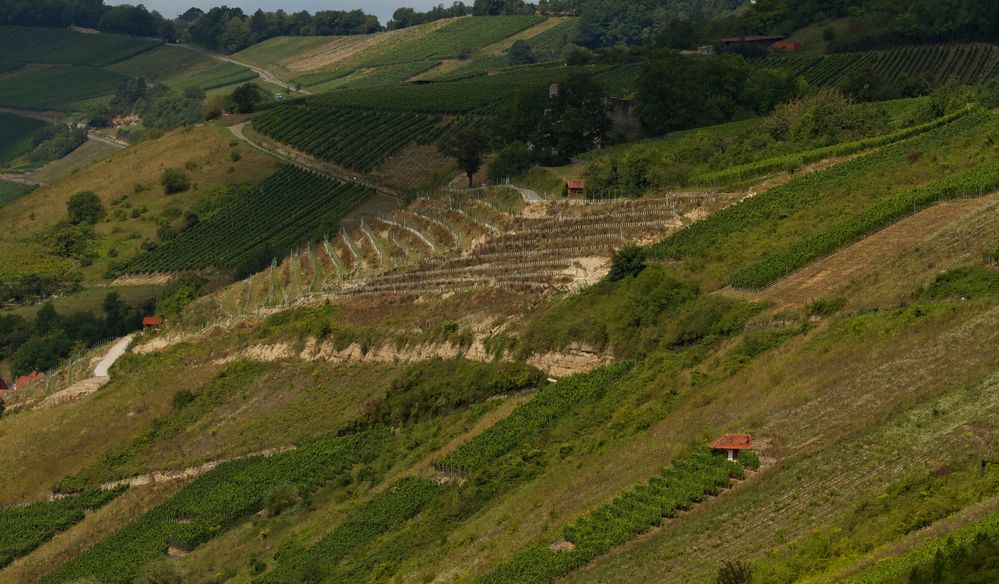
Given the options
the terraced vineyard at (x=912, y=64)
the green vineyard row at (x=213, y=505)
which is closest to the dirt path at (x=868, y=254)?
the green vineyard row at (x=213, y=505)

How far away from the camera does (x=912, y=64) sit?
11456cm

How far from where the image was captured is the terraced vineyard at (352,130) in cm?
12644

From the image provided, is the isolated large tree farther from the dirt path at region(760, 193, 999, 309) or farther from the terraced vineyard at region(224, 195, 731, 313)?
the dirt path at region(760, 193, 999, 309)

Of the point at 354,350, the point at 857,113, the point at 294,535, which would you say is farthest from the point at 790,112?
the point at 294,535

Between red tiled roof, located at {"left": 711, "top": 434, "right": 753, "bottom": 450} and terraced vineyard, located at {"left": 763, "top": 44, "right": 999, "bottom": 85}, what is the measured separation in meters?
65.9

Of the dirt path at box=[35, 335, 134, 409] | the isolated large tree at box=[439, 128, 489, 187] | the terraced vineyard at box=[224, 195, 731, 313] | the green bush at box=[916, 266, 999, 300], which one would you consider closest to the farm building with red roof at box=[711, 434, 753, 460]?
the green bush at box=[916, 266, 999, 300]

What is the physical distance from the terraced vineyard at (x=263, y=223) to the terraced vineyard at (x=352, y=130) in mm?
3618

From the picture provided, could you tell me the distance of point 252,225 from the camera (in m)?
119

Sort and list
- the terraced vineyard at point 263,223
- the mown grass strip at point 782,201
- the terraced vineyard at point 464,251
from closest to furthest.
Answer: the mown grass strip at point 782,201
the terraced vineyard at point 464,251
the terraced vineyard at point 263,223

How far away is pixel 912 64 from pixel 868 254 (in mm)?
61209

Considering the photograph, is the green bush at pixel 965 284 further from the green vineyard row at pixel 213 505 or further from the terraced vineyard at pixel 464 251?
the green vineyard row at pixel 213 505

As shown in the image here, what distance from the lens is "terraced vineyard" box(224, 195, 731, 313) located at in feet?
227

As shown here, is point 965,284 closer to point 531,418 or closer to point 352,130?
point 531,418

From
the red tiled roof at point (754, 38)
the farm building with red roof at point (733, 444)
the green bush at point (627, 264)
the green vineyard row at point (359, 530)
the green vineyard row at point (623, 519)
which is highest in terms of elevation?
the red tiled roof at point (754, 38)
